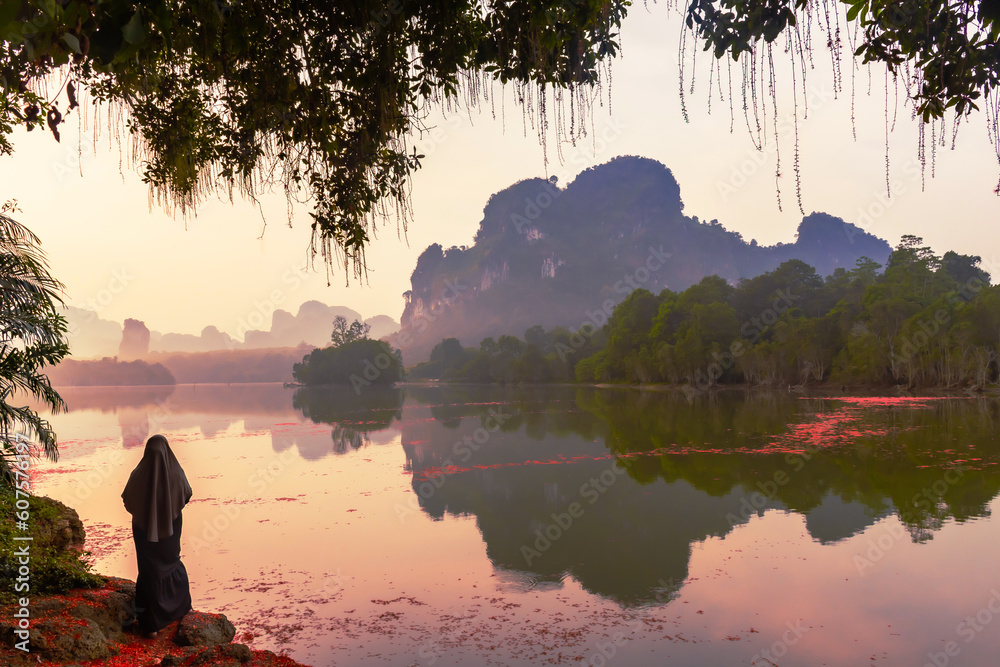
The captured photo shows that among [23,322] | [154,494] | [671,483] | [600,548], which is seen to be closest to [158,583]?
[154,494]

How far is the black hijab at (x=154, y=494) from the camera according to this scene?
569cm

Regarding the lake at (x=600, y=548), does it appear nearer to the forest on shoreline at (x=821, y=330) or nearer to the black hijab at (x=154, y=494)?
the black hijab at (x=154, y=494)

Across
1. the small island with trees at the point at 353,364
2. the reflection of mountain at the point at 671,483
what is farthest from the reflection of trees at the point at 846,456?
the small island with trees at the point at 353,364

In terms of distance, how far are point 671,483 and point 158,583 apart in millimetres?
12329

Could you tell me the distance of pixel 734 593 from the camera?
778 cm

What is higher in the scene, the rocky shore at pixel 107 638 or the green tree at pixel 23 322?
the green tree at pixel 23 322

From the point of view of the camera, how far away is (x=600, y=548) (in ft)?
32.6

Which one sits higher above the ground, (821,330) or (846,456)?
(821,330)

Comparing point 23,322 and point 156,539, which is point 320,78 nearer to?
point 156,539

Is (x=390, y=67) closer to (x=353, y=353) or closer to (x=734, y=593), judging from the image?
(x=734, y=593)

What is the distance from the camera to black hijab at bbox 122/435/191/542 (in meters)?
5.69

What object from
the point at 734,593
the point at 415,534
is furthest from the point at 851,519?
the point at 415,534

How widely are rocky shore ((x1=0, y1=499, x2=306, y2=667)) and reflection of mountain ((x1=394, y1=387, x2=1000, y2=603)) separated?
4622 millimetres

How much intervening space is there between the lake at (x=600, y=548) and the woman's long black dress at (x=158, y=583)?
1.17m
